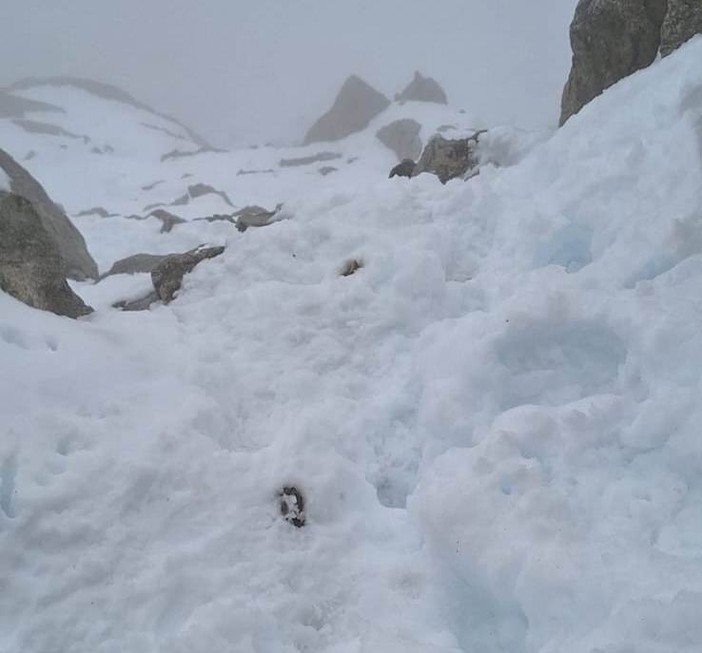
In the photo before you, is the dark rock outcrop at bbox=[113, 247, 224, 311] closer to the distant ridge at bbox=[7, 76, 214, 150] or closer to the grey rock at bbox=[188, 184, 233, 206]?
the grey rock at bbox=[188, 184, 233, 206]

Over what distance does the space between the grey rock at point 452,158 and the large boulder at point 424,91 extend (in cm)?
5838

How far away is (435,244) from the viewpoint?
28.8 ft

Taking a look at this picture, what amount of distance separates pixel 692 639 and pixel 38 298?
8.34 meters

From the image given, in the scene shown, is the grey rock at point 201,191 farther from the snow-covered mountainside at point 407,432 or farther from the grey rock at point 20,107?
the grey rock at point 20,107

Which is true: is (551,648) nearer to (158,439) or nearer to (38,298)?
(158,439)

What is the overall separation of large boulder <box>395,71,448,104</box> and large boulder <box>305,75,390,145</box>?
3050 millimetres

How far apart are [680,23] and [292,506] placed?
31.0 ft

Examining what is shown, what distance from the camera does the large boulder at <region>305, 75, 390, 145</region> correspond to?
6638cm

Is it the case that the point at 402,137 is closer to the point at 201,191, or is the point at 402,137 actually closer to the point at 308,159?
the point at 308,159

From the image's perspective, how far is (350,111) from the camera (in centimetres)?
6838

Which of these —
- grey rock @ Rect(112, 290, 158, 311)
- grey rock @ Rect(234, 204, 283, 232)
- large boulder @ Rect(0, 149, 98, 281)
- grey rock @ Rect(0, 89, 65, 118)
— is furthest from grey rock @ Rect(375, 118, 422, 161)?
grey rock @ Rect(0, 89, 65, 118)

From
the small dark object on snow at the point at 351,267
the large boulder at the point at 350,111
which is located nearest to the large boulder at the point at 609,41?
the small dark object on snow at the point at 351,267

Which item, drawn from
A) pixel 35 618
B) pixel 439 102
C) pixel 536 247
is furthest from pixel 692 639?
pixel 439 102

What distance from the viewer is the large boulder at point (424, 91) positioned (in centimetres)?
6744
